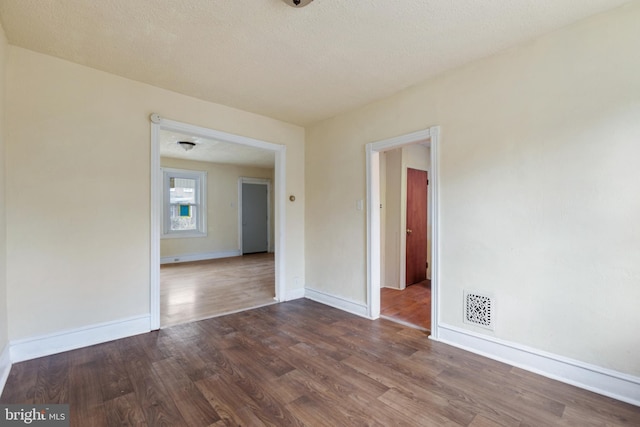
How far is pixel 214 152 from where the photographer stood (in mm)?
6457

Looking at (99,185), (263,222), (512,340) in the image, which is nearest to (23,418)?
(99,185)

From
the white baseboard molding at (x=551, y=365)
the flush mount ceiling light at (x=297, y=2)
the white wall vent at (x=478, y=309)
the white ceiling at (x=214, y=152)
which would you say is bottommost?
the white baseboard molding at (x=551, y=365)

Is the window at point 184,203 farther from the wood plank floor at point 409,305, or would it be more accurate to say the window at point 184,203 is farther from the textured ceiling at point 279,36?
the wood plank floor at point 409,305

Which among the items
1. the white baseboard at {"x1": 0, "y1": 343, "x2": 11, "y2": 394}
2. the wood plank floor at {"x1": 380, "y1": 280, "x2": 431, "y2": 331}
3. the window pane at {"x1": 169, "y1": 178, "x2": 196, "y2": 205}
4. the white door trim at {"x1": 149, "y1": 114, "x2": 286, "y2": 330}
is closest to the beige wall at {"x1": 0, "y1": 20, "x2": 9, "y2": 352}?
the white baseboard at {"x1": 0, "y1": 343, "x2": 11, "y2": 394}

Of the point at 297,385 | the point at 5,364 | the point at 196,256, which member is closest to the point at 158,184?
the point at 5,364

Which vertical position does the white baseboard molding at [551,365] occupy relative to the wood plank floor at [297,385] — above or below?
above

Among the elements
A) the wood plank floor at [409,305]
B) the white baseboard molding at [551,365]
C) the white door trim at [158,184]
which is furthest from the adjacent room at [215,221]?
the white baseboard molding at [551,365]

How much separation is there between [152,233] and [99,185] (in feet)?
2.11

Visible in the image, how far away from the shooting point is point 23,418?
1.71 metres

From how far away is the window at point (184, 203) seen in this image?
23.5 ft

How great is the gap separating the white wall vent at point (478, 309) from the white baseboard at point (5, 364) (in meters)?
3.57

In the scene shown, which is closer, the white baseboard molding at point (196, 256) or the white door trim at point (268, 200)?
the white baseboard molding at point (196, 256)

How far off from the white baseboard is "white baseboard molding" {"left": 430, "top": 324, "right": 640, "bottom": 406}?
346 centimetres

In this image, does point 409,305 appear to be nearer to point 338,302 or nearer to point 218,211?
point 338,302
